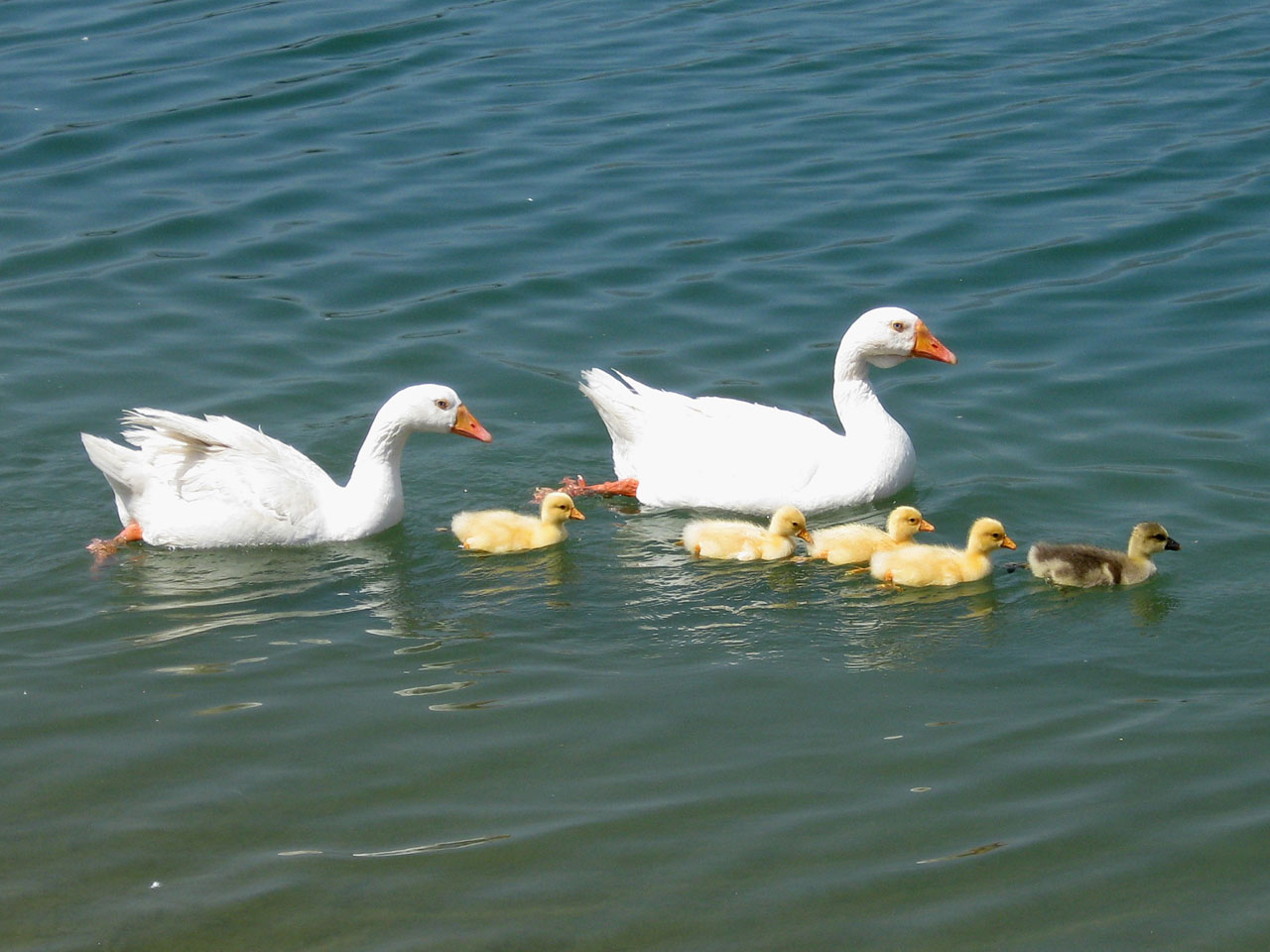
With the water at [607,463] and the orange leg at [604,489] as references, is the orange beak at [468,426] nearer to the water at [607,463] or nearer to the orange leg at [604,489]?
the water at [607,463]

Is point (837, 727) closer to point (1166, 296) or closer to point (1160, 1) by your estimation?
point (1166, 296)

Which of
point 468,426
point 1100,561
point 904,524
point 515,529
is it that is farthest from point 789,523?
point 468,426

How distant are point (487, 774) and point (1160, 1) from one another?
15.7 m

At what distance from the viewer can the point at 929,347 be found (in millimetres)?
10273

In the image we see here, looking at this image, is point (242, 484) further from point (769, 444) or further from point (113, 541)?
point (769, 444)

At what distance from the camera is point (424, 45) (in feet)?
62.3

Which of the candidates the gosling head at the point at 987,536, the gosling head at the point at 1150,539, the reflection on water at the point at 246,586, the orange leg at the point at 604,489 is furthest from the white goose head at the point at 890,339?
the reflection on water at the point at 246,586

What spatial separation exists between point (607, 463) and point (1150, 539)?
150 inches

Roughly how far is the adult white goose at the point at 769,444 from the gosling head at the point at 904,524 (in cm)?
89

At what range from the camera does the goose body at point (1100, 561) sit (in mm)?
8391

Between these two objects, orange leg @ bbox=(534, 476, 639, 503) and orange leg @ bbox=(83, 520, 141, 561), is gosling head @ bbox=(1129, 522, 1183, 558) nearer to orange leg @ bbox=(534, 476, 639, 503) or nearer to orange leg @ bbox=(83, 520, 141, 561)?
orange leg @ bbox=(534, 476, 639, 503)

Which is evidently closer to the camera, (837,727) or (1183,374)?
(837,727)

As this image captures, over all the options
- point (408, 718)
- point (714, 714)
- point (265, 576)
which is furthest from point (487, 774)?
point (265, 576)

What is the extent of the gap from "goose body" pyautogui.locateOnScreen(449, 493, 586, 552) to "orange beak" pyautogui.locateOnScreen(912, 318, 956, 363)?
2.57 m
